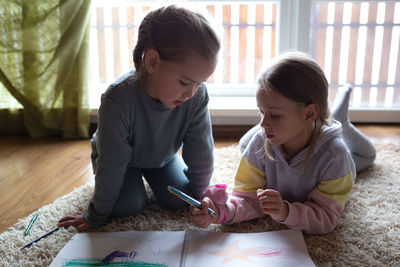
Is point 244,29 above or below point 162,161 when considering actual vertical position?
above

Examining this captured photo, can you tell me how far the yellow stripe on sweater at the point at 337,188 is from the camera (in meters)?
0.93

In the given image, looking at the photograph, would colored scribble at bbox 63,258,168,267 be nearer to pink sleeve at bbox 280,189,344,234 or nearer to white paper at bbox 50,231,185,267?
white paper at bbox 50,231,185,267

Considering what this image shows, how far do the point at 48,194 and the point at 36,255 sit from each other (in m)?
0.38

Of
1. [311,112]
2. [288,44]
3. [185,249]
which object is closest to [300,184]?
[311,112]

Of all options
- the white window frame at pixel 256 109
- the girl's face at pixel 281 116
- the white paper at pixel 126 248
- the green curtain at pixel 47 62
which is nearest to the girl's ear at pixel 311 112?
the girl's face at pixel 281 116

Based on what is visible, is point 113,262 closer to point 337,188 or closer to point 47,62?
point 337,188

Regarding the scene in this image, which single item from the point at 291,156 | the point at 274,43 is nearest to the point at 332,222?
the point at 291,156

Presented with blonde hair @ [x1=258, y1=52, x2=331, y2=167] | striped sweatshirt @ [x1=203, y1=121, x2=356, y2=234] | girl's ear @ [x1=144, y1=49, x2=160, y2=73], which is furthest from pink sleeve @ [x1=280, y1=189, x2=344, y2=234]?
girl's ear @ [x1=144, y1=49, x2=160, y2=73]

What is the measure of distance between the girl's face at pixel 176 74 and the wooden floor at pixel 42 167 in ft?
1.85

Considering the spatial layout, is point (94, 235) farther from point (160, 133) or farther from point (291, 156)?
point (291, 156)

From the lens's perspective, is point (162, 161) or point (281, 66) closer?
point (281, 66)

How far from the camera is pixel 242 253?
2.77ft

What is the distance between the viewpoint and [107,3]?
190cm

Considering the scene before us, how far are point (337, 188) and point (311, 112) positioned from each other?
197 mm
